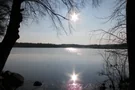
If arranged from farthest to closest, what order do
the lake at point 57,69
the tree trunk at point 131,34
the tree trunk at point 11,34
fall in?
the lake at point 57,69, the tree trunk at point 11,34, the tree trunk at point 131,34

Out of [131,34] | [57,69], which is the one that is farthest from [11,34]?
[57,69]

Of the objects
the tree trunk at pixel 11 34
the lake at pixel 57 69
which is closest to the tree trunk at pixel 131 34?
the tree trunk at pixel 11 34

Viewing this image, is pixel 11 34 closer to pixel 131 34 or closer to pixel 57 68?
pixel 131 34

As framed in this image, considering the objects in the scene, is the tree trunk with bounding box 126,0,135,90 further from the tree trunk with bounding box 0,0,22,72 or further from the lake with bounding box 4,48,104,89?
the lake with bounding box 4,48,104,89

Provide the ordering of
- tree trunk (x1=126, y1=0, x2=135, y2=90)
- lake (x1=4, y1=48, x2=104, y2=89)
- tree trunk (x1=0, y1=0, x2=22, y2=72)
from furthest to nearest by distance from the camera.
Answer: lake (x1=4, y1=48, x2=104, y2=89)
tree trunk (x1=0, y1=0, x2=22, y2=72)
tree trunk (x1=126, y1=0, x2=135, y2=90)

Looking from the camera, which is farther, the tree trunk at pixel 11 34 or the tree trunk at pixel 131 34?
the tree trunk at pixel 11 34

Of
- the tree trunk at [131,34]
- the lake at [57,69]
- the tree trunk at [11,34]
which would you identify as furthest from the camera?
the lake at [57,69]

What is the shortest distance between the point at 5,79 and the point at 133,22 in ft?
29.8

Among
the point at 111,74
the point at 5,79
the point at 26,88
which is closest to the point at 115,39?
the point at 111,74

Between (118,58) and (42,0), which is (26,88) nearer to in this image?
(118,58)

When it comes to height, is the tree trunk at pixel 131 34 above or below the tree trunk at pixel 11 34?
below

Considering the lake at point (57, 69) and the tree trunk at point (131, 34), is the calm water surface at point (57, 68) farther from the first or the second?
the tree trunk at point (131, 34)

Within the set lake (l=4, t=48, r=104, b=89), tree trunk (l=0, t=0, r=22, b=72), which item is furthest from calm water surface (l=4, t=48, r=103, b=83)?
tree trunk (l=0, t=0, r=22, b=72)

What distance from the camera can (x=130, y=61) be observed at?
2535 mm
